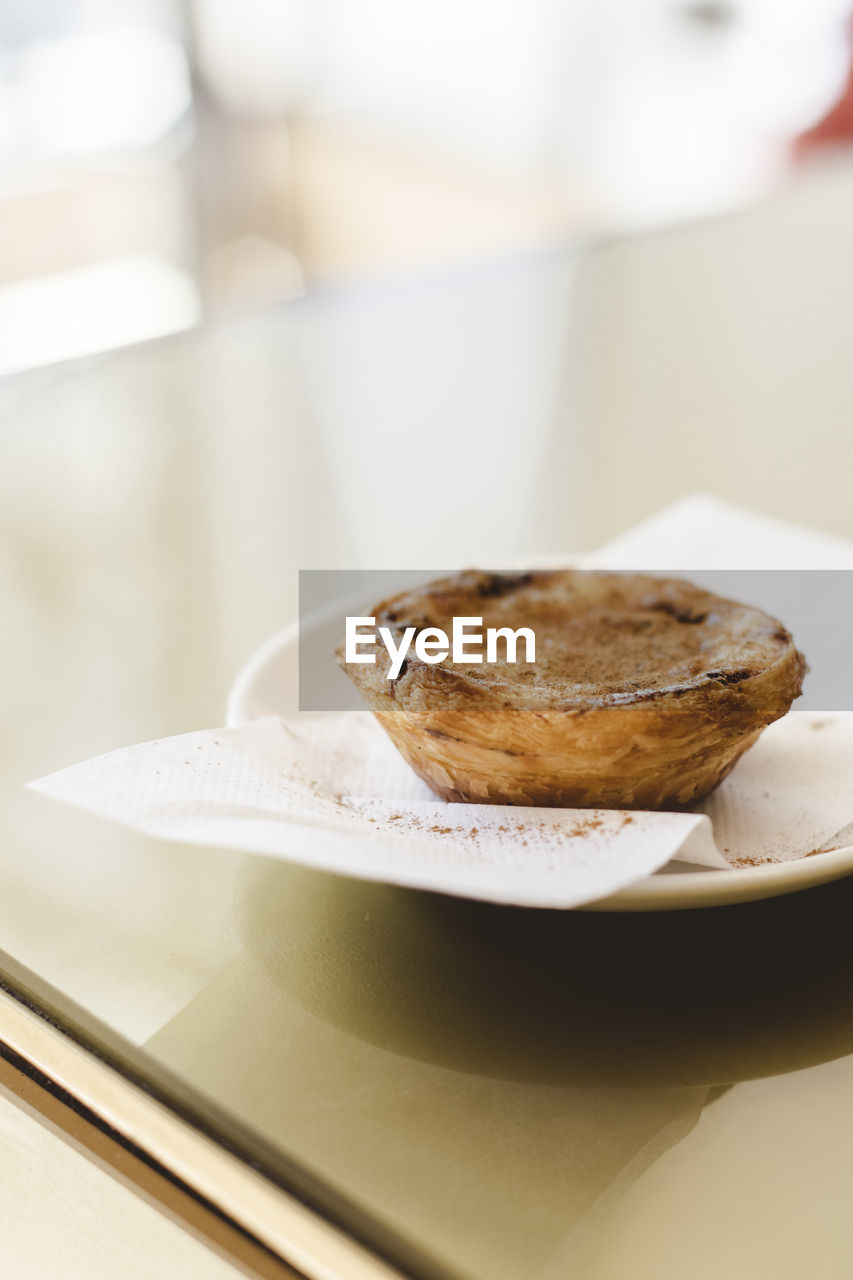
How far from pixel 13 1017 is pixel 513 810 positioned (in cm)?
22

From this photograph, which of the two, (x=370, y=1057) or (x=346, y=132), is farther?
(x=346, y=132)

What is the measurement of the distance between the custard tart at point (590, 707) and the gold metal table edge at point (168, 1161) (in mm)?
198

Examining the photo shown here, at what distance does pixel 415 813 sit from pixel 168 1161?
0.19 metres

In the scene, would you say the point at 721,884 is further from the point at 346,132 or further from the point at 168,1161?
the point at 346,132

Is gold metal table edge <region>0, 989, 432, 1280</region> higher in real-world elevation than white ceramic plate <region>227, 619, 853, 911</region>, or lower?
lower

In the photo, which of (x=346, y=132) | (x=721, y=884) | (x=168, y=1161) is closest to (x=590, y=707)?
(x=721, y=884)

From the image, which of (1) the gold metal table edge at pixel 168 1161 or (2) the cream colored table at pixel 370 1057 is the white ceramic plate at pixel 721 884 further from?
(1) the gold metal table edge at pixel 168 1161

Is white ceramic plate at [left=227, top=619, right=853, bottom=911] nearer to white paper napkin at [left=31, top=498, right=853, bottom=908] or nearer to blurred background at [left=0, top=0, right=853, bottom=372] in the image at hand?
white paper napkin at [left=31, top=498, right=853, bottom=908]

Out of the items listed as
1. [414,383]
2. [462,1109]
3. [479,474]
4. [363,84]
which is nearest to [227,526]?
[479,474]

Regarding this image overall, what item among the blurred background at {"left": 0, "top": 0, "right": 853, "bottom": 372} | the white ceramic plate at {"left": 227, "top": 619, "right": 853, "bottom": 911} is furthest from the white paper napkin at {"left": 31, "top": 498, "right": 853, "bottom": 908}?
the blurred background at {"left": 0, "top": 0, "right": 853, "bottom": 372}

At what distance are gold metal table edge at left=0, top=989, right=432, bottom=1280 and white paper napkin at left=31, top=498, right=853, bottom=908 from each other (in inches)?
3.5

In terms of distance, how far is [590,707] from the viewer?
512mm

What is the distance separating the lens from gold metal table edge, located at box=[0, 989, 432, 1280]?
36cm

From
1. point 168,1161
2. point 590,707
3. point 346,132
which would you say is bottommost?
point 168,1161
